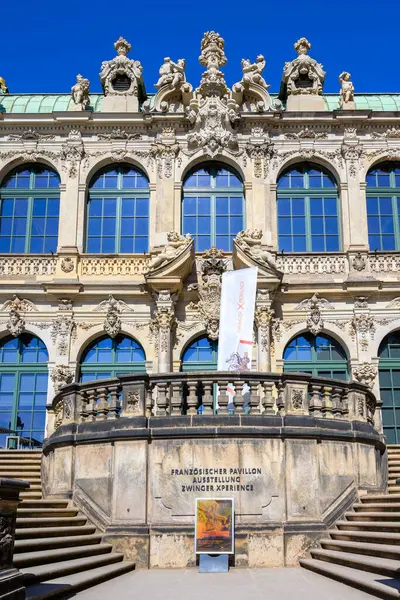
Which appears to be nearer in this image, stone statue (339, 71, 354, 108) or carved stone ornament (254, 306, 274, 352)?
carved stone ornament (254, 306, 274, 352)

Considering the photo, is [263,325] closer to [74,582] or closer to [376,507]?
[376,507]

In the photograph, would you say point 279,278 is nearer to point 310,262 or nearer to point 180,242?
point 310,262

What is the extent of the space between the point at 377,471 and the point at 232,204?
12780mm

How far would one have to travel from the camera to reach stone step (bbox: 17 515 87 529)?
11828mm

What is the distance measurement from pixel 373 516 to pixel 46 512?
575 centimetres

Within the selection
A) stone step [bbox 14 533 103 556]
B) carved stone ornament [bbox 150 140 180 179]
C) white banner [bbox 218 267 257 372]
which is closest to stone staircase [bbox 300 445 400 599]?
stone step [bbox 14 533 103 556]

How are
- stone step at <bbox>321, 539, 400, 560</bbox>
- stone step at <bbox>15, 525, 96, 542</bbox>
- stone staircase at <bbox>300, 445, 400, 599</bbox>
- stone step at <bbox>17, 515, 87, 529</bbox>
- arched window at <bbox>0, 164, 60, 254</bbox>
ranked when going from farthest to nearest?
arched window at <bbox>0, 164, 60, 254</bbox>, stone step at <bbox>17, 515, 87, 529</bbox>, stone step at <bbox>15, 525, 96, 542</bbox>, stone step at <bbox>321, 539, 400, 560</bbox>, stone staircase at <bbox>300, 445, 400, 599</bbox>

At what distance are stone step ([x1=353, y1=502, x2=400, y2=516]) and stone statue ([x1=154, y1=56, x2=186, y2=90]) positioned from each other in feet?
56.3

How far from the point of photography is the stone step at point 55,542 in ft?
34.8

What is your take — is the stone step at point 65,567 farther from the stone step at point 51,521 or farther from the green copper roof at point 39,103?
the green copper roof at point 39,103

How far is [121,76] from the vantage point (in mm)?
27594

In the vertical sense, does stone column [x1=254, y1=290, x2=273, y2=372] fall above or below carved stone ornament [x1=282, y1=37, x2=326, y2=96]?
below

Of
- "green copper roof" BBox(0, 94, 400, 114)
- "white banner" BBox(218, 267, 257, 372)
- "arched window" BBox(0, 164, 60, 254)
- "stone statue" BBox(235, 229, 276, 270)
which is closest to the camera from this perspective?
"white banner" BBox(218, 267, 257, 372)

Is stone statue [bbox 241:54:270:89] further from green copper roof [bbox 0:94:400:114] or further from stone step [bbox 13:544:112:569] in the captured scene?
stone step [bbox 13:544:112:569]
